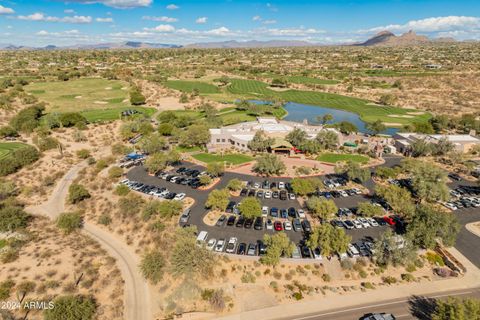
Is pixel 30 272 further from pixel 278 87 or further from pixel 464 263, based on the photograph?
pixel 278 87

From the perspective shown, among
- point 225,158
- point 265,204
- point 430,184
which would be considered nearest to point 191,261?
point 265,204

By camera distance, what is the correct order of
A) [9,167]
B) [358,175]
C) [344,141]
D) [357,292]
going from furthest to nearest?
[344,141] → [9,167] → [358,175] → [357,292]

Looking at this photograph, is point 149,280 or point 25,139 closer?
point 149,280

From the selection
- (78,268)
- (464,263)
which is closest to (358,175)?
(464,263)

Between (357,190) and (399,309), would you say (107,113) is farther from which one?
(399,309)

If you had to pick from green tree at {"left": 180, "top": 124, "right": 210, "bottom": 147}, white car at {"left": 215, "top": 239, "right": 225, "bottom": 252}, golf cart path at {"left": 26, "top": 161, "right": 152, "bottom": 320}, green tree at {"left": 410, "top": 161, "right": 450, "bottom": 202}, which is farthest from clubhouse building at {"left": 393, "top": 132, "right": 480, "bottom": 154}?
golf cart path at {"left": 26, "top": 161, "right": 152, "bottom": 320}

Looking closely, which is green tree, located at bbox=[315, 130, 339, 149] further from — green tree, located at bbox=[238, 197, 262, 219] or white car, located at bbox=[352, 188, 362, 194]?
green tree, located at bbox=[238, 197, 262, 219]
